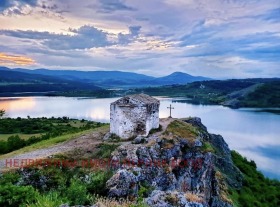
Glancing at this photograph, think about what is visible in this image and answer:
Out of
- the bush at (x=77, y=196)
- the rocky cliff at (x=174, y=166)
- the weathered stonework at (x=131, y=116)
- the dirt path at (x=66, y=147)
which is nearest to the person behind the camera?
the bush at (x=77, y=196)

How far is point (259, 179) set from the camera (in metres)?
43.0

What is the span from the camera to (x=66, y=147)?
2816 cm

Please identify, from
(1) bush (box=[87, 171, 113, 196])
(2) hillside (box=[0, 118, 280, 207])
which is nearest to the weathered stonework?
(2) hillside (box=[0, 118, 280, 207])

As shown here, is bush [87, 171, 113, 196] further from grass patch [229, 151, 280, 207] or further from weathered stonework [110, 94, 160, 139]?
grass patch [229, 151, 280, 207]

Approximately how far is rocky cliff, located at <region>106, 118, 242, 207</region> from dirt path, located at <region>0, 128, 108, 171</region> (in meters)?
3.27

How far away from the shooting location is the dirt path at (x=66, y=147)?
82.4 ft

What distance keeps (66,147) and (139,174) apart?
8997 millimetres

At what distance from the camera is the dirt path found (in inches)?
989

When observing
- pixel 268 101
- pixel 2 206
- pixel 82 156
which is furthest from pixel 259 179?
pixel 268 101

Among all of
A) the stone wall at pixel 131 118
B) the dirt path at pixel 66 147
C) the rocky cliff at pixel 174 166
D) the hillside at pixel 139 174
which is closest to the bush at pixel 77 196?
the hillside at pixel 139 174

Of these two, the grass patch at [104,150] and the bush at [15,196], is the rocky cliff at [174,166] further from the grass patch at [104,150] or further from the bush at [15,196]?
the bush at [15,196]

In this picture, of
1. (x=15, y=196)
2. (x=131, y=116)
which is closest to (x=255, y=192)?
(x=131, y=116)

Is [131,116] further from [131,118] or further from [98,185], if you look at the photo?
[98,185]

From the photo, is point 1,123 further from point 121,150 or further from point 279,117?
point 279,117
